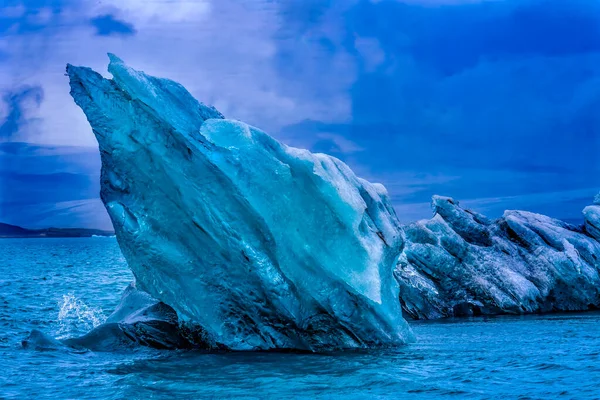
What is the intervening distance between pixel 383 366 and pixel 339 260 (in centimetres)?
312

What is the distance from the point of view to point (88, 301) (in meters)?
37.6

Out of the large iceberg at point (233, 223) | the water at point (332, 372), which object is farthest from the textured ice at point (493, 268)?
the large iceberg at point (233, 223)

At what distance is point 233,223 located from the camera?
1738cm

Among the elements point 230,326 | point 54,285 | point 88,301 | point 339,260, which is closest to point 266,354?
point 230,326

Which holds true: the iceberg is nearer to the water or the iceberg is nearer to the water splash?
the water

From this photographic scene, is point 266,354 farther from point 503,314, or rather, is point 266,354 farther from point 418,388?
point 503,314

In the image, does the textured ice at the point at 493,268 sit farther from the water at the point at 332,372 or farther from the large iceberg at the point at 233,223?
the large iceberg at the point at 233,223

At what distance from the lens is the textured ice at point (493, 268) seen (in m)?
33.0

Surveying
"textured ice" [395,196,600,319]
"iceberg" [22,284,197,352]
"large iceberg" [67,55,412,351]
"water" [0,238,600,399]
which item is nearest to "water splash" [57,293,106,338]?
"water" [0,238,600,399]

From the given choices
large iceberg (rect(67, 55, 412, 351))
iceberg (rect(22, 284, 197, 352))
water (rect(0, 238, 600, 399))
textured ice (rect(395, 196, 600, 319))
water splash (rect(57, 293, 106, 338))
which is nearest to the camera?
water (rect(0, 238, 600, 399))

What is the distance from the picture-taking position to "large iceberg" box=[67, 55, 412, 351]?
17.2m

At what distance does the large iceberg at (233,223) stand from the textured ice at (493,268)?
1368 cm

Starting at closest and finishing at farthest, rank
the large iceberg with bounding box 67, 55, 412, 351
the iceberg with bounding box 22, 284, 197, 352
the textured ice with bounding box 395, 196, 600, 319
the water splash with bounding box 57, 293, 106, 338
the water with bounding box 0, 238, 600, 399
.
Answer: the water with bounding box 0, 238, 600, 399 → the large iceberg with bounding box 67, 55, 412, 351 → the iceberg with bounding box 22, 284, 197, 352 → the water splash with bounding box 57, 293, 106, 338 → the textured ice with bounding box 395, 196, 600, 319

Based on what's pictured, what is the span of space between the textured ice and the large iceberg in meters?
13.7
